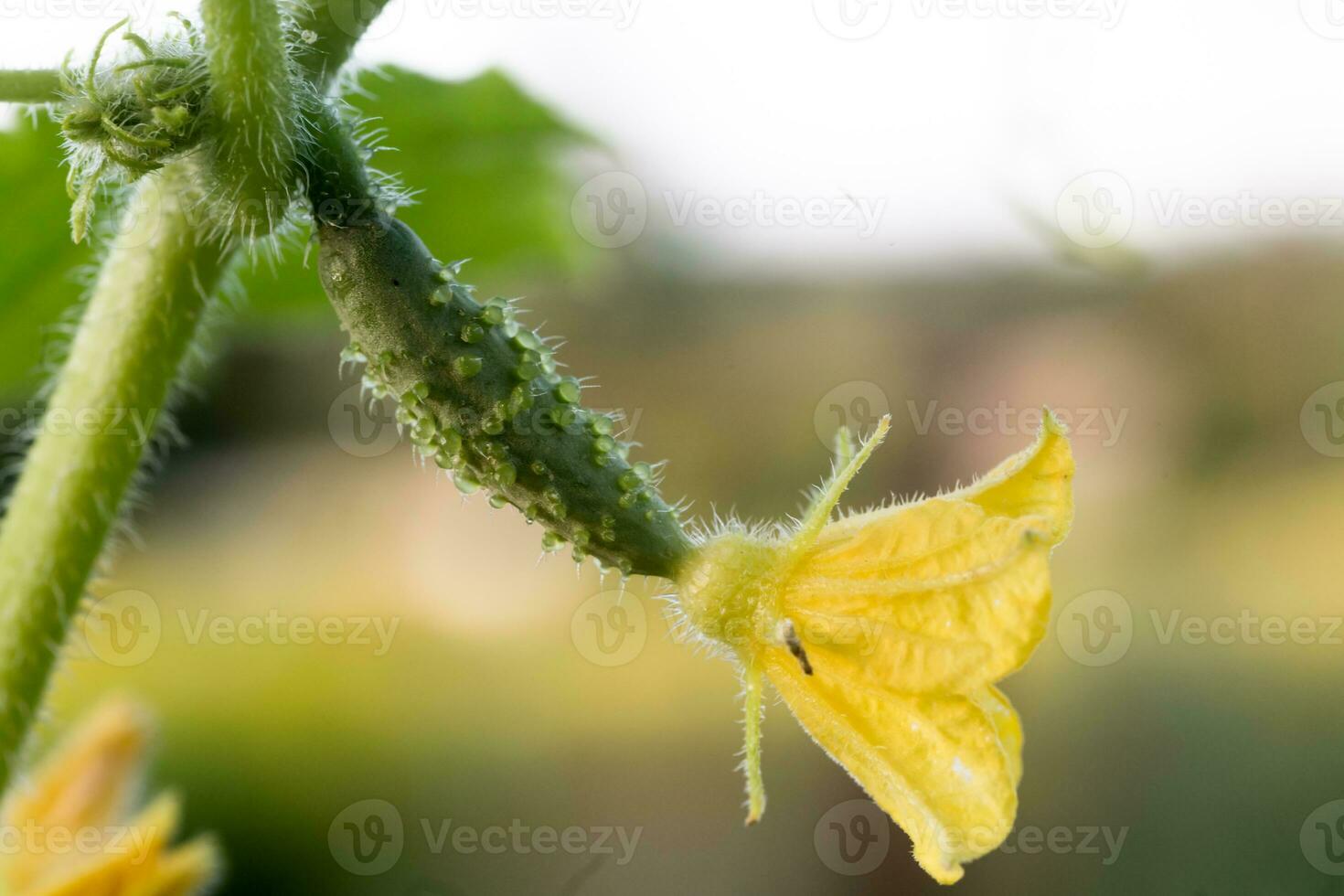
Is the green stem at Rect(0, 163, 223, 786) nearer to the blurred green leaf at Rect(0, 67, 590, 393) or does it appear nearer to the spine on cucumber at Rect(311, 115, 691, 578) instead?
the spine on cucumber at Rect(311, 115, 691, 578)

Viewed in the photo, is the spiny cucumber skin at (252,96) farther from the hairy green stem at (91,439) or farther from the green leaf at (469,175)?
the green leaf at (469,175)

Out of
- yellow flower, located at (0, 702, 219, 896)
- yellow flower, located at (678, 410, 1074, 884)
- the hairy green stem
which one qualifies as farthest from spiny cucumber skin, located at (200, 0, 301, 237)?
yellow flower, located at (0, 702, 219, 896)

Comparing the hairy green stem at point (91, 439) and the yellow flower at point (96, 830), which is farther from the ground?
the hairy green stem at point (91, 439)

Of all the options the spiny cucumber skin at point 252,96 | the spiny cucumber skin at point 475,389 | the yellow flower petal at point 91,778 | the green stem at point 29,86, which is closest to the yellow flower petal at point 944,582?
the spiny cucumber skin at point 475,389

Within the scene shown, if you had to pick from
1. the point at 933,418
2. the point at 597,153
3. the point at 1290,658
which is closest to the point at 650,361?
the point at 933,418

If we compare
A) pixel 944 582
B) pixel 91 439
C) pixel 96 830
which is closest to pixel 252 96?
pixel 91 439

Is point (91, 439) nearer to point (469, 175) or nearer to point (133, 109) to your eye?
point (133, 109)

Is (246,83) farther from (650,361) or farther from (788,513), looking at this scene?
(650,361)
